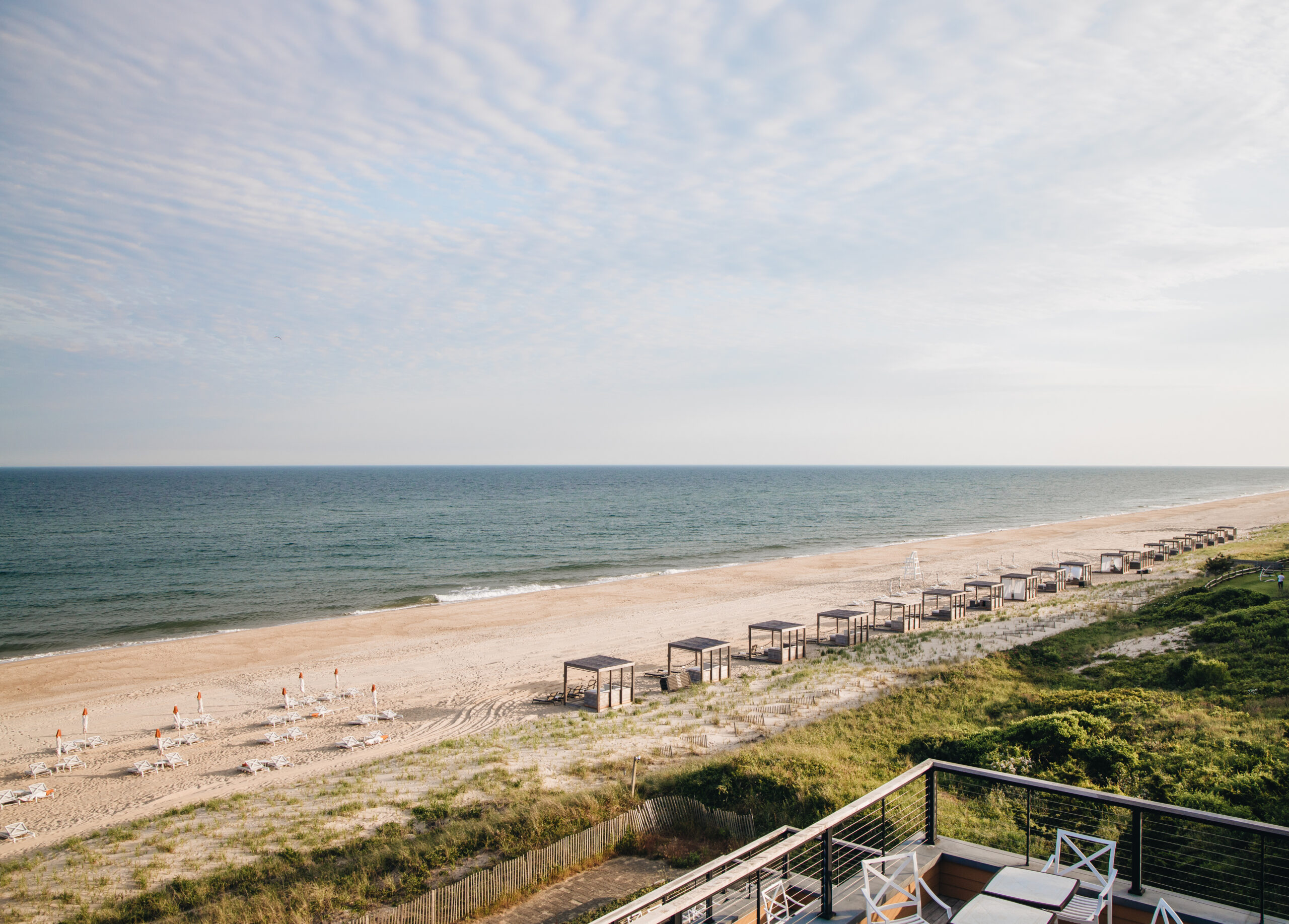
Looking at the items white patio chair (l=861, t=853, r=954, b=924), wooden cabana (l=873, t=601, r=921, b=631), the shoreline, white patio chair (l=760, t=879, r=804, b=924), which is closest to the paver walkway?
white patio chair (l=760, t=879, r=804, b=924)

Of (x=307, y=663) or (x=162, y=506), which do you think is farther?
(x=162, y=506)

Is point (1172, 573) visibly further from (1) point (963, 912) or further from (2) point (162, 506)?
(2) point (162, 506)

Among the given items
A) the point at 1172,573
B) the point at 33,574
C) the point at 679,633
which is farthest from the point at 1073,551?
the point at 33,574

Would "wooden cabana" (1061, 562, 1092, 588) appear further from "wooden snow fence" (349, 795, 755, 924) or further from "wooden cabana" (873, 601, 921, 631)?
"wooden snow fence" (349, 795, 755, 924)

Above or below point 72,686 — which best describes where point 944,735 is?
above

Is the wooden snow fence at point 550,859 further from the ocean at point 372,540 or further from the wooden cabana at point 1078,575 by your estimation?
the wooden cabana at point 1078,575

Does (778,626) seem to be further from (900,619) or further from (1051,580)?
(1051,580)

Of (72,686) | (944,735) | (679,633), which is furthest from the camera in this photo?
(679,633)
